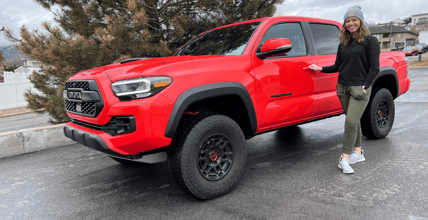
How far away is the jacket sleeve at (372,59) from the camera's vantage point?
3.65 m

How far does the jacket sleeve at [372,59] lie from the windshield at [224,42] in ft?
4.49

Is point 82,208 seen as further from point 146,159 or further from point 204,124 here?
point 204,124

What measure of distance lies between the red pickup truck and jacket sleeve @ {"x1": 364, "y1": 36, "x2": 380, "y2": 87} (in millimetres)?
649

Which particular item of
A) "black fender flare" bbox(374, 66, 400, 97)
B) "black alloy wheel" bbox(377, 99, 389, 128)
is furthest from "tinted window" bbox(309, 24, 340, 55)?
"black alloy wheel" bbox(377, 99, 389, 128)

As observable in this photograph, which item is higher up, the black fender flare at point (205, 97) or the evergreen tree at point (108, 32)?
the evergreen tree at point (108, 32)

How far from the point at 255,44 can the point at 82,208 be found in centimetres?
257

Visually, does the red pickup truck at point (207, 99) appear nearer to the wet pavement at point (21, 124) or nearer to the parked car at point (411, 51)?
the wet pavement at point (21, 124)

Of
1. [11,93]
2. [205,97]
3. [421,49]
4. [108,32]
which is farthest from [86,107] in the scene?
[421,49]

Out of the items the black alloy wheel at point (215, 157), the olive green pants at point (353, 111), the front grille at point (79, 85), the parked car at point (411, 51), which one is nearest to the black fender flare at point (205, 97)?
the black alloy wheel at point (215, 157)

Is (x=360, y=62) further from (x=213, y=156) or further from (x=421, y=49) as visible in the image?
(x=421, y=49)

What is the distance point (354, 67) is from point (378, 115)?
67.0 inches

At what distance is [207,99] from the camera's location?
3.28 m

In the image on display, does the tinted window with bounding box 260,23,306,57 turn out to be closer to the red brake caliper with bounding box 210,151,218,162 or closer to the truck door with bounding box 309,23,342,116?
the truck door with bounding box 309,23,342,116

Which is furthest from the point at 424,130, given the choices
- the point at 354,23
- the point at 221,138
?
the point at 221,138
